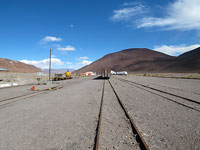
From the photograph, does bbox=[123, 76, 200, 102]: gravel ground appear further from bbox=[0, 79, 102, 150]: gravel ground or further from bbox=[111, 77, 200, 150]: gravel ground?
bbox=[0, 79, 102, 150]: gravel ground

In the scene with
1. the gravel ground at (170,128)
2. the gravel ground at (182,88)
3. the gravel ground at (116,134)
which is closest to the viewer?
the gravel ground at (116,134)

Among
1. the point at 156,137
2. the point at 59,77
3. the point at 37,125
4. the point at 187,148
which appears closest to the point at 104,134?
the point at 156,137

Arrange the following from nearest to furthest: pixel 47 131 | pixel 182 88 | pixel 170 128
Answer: pixel 47 131 < pixel 170 128 < pixel 182 88

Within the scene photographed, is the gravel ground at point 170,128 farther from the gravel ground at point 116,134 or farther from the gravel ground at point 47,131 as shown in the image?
the gravel ground at point 47,131

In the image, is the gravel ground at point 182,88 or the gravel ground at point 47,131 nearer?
the gravel ground at point 47,131

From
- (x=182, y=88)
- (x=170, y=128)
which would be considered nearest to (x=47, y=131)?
(x=170, y=128)

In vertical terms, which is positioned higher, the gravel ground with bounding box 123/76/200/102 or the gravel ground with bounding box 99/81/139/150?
the gravel ground with bounding box 123/76/200/102

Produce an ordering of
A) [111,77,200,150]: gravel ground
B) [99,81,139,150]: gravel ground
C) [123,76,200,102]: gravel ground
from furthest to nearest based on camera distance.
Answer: [123,76,200,102]: gravel ground, [111,77,200,150]: gravel ground, [99,81,139,150]: gravel ground

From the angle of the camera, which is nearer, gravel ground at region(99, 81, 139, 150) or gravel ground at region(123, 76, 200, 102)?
gravel ground at region(99, 81, 139, 150)

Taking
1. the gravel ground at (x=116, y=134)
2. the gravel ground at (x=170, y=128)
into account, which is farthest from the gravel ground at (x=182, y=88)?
the gravel ground at (x=116, y=134)

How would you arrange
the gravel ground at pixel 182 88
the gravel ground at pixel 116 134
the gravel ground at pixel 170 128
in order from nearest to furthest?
1. the gravel ground at pixel 116 134
2. the gravel ground at pixel 170 128
3. the gravel ground at pixel 182 88

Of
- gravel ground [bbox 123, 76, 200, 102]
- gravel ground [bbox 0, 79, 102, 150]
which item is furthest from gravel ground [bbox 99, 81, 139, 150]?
gravel ground [bbox 123, 76, 200, 102]

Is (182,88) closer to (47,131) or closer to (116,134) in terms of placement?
(116,134)

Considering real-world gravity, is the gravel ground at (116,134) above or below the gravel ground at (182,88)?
below
